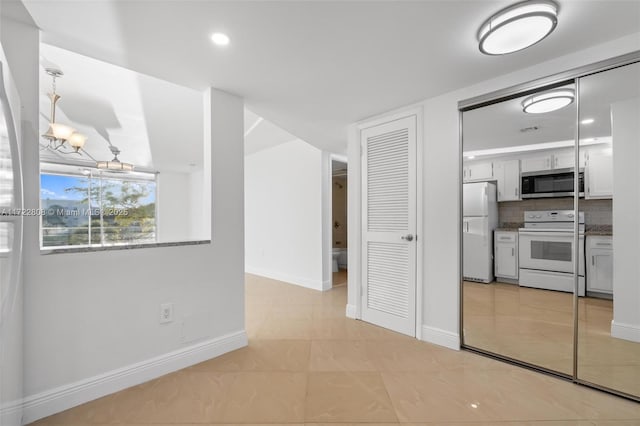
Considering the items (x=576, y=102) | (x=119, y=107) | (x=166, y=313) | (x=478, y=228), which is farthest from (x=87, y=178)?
(x=576, y=102)

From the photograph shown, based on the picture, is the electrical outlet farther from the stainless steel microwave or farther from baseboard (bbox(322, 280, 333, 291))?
the stainless steel microwave

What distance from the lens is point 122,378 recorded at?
1817 mm

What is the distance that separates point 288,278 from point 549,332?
11.5 ft

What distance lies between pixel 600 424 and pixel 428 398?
2.83 ft

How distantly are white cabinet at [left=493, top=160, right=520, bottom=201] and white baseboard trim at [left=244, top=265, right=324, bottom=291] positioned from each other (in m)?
2.72

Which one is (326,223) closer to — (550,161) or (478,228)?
(478,228)

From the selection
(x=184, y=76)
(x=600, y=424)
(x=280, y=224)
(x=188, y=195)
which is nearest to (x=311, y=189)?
(x=280, y=224)

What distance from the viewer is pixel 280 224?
5004 millimetres

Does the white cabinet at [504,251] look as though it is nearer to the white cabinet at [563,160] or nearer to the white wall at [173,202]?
the white cabinet at [563,160]

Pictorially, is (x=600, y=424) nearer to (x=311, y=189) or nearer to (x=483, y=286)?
(x=483, y=286)

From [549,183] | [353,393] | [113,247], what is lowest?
[353,393]

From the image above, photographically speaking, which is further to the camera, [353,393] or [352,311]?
[352,311]

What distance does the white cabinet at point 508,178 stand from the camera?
2.59 m

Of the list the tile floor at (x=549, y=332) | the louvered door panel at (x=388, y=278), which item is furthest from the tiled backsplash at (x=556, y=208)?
the louvered door panel at (x=388, y=278)
